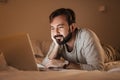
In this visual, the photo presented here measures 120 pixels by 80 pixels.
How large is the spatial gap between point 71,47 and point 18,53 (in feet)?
1.95

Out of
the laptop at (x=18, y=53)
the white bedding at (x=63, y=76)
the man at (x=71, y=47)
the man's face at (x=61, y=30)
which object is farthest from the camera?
the man's face at (x=61, y=30)

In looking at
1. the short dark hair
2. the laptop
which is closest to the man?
the short dark hair

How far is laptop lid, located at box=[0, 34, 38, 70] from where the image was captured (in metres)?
1.75

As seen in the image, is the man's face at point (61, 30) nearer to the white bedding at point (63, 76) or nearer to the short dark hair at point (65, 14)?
the short dark hair at point (65, 14)

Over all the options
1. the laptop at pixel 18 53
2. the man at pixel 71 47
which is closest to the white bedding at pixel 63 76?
the laptop at pixel 18 53

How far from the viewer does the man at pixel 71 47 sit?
6.48 feet

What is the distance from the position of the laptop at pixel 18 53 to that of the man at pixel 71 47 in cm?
21

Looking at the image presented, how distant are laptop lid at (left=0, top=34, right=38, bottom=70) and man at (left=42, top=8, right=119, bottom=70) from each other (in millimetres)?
212

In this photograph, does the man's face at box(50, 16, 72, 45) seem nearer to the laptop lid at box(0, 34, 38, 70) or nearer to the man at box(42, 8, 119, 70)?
the man at box(42, 8, 119, 70)

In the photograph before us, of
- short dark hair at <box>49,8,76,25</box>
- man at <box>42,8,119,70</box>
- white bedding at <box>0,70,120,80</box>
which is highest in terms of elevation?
short dark hair at <box>49,8,76,25</box>

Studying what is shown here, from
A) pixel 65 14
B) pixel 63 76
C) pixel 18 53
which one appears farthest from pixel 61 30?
pixel 63 76

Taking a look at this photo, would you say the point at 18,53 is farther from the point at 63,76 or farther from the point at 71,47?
the point at 63,76

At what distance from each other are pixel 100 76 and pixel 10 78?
1.13 feet

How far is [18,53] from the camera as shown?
5.85ft
